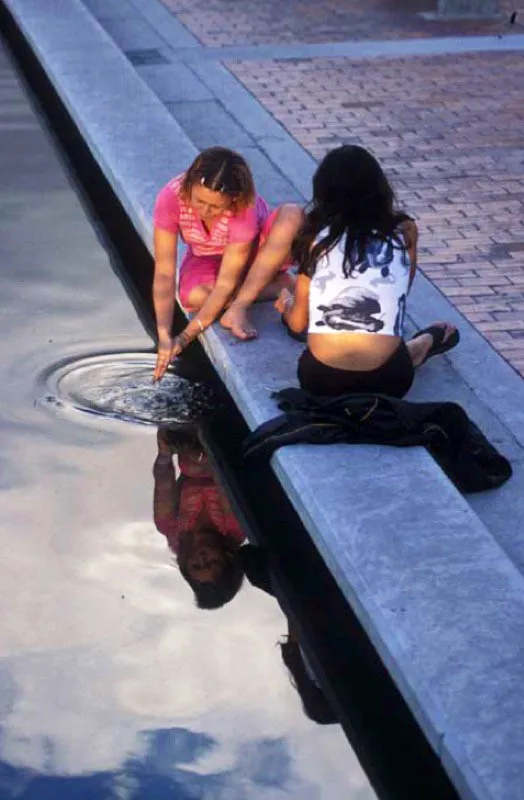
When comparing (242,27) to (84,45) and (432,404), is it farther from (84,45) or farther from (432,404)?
(432,404)

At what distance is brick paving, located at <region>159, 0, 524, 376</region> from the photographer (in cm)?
761

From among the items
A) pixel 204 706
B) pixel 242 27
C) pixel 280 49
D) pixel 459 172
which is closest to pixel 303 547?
pixel 204 706

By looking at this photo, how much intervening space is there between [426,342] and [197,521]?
128 centimetres

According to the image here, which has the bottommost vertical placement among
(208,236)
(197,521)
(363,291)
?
(197,521)

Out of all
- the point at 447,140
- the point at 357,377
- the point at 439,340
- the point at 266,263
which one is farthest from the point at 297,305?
the point at 447,140

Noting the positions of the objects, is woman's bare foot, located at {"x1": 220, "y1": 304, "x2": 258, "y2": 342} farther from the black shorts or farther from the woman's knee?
the black shorts

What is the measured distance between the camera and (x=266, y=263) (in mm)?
6316

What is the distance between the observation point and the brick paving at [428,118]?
7.61 m

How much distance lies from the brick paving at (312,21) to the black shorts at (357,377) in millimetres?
7010

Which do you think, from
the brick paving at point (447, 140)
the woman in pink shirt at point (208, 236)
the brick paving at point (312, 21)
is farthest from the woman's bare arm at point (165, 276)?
the brick paving at point (312, 21)

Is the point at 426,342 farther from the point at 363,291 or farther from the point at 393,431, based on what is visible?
the point at 393,431

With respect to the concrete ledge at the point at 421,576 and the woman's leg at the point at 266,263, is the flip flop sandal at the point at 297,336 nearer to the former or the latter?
the concrete ledge at the point at 421,576

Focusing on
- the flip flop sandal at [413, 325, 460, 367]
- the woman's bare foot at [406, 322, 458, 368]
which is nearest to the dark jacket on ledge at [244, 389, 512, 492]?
the woman's bare foot at [406, 322, 458, 368]

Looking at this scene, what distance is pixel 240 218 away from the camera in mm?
6285
